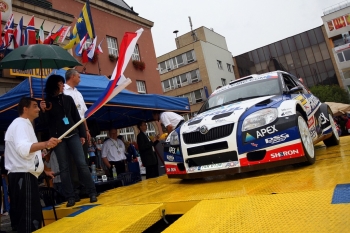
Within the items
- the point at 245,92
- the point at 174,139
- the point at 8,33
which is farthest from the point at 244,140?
the point at 8,33

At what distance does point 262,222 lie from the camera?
6.16 feet

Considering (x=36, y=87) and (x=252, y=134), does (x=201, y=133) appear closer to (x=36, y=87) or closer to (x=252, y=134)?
(x=252, y=134)

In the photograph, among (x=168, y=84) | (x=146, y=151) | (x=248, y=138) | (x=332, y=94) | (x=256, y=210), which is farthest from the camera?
(x=168, y=84)

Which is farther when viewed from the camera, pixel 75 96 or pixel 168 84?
pixel 168 84

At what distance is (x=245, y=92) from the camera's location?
500cm

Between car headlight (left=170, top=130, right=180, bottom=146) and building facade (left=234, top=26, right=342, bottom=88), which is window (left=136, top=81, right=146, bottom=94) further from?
building facade (left=234, top=26, right=342, bottom=88)

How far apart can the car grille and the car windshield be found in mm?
1164

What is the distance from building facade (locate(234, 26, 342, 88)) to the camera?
1864 inches

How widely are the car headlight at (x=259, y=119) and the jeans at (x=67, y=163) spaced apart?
236cm

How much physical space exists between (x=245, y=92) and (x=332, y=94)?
1740 inches

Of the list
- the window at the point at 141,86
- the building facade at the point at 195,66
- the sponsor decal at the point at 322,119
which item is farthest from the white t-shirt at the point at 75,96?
the building facade at the point at 195,66

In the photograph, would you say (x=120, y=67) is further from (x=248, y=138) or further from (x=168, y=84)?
(x=168, y=84)

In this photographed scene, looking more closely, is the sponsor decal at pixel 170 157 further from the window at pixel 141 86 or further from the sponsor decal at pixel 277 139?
the window at pixel 141 86

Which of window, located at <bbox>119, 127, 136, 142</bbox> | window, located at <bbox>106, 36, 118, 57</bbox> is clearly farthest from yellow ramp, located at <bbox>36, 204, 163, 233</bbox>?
window, located at <bbox>106, 36, 118, 57</bbox>
